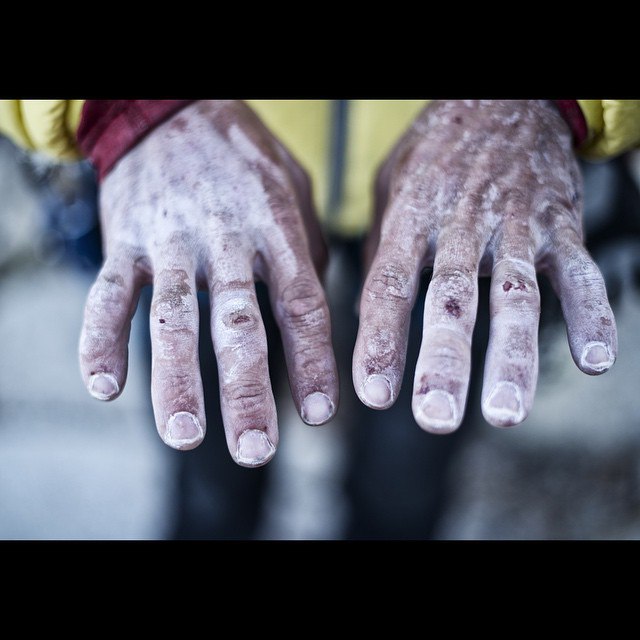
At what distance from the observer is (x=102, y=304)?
85 cm

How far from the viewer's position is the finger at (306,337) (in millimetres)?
801

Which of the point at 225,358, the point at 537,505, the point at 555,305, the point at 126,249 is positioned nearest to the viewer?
the point at 225,358

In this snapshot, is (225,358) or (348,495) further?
(348,495)

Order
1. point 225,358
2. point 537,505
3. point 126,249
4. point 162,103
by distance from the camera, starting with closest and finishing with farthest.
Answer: point 225,358 → point 126,249 → point 162,103 → point 537,505

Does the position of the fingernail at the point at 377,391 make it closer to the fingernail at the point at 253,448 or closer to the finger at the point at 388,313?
the finger at the point at 388,313

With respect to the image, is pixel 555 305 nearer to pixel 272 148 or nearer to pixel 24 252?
pixel 272 148

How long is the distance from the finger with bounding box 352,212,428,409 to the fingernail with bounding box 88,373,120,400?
1.14 feet

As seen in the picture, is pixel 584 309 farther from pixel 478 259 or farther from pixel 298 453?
pixel 298 453

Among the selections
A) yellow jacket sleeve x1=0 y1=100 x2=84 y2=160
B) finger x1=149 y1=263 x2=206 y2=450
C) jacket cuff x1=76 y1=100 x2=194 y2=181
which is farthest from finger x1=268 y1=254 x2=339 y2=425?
yellow jacket sleeve x1=0 y1=100 x2=84 y2=160

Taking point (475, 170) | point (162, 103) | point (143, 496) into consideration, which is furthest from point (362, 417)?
point (162, 103)

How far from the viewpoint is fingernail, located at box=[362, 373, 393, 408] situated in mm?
754

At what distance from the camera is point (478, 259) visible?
84 centimetres

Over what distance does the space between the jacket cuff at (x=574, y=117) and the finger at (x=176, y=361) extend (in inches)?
27.6
